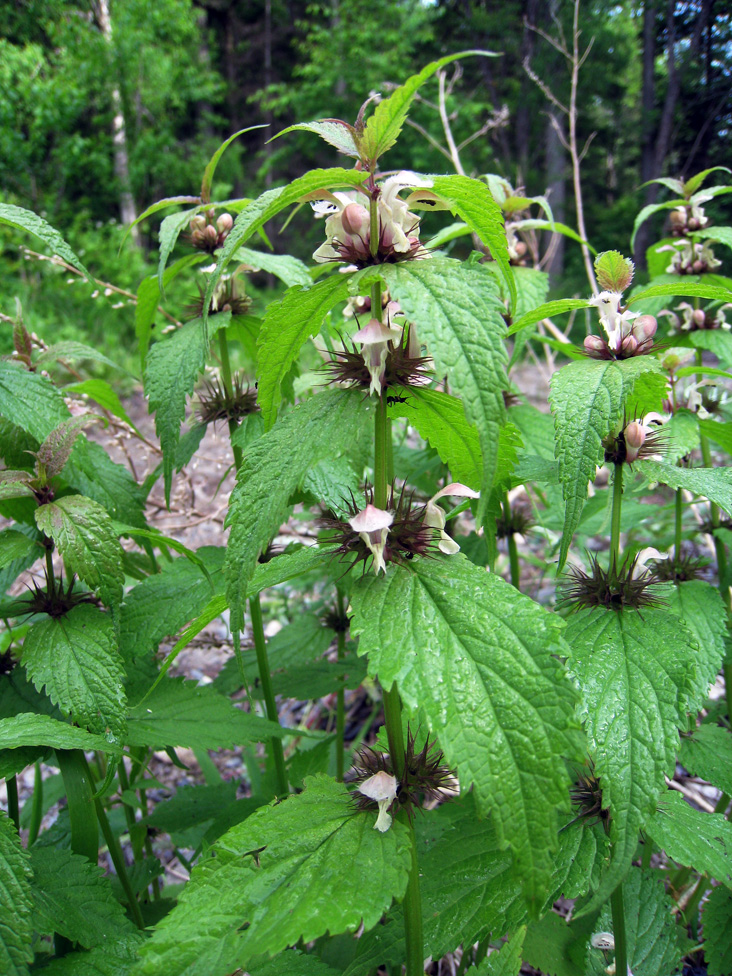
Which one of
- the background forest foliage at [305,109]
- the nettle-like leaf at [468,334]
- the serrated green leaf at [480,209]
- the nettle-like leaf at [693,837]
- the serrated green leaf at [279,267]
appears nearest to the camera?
the nettle-like leaf at [468,334]

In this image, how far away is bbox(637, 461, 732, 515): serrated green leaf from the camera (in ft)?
2.74

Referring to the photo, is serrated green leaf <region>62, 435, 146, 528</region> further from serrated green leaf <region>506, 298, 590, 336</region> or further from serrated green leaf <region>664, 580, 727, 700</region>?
serrated green leaf <region>664, 580, 727, 700</region>

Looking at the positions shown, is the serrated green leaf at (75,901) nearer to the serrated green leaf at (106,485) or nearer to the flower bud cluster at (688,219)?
the serrated green leaf at (106,485)

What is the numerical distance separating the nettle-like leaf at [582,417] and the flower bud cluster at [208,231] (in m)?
0.78

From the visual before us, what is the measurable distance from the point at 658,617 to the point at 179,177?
13129mm

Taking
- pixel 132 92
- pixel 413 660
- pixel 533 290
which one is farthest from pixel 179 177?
pixel 413 660

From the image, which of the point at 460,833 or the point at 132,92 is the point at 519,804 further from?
the point at 132,92

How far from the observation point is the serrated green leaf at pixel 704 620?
972 mm

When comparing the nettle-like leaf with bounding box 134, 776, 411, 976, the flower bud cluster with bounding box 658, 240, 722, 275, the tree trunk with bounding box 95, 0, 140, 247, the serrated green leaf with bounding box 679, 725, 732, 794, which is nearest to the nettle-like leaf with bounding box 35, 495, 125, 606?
the nettle-like leaf with bounding box 134, 776, 411, 976

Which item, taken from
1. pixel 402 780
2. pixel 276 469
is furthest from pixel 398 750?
pixel 276 469

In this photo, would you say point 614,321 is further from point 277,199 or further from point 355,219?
point 277,199

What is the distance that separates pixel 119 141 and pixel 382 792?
13.1 metres

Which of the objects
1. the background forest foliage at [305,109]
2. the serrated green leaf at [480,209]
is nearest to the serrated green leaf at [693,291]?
the serrated green leaf at [480,209]

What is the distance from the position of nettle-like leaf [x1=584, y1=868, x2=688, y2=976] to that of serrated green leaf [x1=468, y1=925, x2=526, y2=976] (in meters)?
0.32
